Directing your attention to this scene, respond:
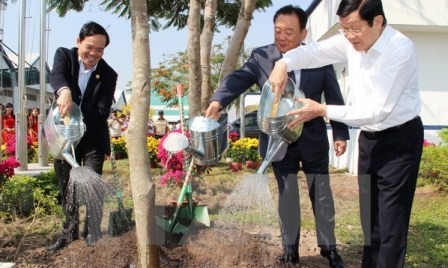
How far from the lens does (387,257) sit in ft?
8.08

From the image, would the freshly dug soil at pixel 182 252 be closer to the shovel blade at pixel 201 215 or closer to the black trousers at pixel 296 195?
the shovel blade at pixel 201 215

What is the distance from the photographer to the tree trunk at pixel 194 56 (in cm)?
442

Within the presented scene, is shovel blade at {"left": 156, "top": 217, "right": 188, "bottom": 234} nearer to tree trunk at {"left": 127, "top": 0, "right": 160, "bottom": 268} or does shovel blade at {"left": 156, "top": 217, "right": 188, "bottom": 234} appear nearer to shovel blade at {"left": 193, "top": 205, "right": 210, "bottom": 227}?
shovel blade at {"left": 193, "top": 205, "right": 210, "bottom": 227}

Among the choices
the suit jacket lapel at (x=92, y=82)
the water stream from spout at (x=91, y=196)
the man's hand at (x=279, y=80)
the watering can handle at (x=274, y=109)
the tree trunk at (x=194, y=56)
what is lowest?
the water stream from spout at (x=91, y=196)

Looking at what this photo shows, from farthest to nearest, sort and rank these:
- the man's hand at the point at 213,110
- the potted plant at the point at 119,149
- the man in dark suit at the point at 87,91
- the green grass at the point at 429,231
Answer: the potted plant at the point at 119,149, the green grass at the point at 429,231, the man in dark suit at the point at 87,91, the man's hand at the point at 213,110

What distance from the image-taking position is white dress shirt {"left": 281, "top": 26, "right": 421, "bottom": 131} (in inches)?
84.6

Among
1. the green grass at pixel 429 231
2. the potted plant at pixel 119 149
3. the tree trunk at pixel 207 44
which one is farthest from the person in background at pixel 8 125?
the green grass at pixel 429 231

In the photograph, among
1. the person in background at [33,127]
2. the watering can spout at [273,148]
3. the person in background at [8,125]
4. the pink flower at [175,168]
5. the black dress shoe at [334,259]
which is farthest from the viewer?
the person in background at [33,127]

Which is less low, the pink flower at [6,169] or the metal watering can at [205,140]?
the metal watering can at [205,140]

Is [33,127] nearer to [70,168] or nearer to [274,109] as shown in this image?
[70,168]

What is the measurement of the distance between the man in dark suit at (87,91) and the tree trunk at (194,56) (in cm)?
109

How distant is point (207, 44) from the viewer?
15.5 ft

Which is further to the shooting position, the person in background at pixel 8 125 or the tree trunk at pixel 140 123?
the person in background at pixel 8 125

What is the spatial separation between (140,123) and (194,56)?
7.03 feet
